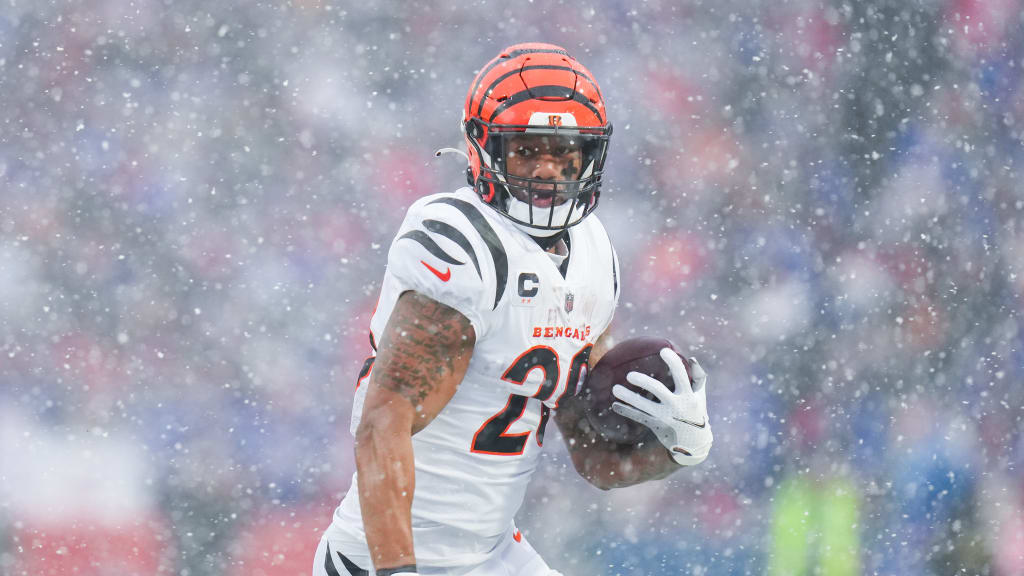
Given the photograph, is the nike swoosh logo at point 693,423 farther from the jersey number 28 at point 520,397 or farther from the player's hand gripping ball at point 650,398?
the jersey number 28 at point 520,397

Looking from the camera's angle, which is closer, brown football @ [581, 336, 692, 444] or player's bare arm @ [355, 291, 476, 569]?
player's bare arm @ [355, 291, 476, 569]

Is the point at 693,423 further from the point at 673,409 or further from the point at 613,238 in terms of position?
the point at 613,238

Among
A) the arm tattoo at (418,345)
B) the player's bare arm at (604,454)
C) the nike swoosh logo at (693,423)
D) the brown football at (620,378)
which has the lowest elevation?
the player's bare arm at (604,454)

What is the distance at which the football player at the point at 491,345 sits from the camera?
190 centimetres

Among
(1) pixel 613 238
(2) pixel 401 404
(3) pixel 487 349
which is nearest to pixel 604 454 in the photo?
(3) pixel 487 349

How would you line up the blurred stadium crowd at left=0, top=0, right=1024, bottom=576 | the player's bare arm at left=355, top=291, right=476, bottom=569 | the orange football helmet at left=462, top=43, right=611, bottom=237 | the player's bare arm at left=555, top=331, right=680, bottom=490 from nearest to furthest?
the player's bare arm at left=355, top=291, right=476, bottom=569 < the orange football helmet at left=462, top=43, right=611, bottom=237 < the player's bare arm at left=555, top=331, right=680, bottom=490 < the blurred stadium crowd at left=0, top=0, right=1024, bottom=576

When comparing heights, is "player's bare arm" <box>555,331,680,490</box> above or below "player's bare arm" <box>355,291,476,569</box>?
below

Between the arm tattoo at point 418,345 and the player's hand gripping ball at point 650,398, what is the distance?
34 cm

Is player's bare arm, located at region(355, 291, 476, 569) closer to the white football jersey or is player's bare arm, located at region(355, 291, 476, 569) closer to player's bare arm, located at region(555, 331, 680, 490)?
the white football jersey

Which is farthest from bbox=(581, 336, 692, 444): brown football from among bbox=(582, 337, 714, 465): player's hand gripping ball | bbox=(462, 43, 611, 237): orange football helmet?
bbox=(462, 43, 611, 237): orange football helmet

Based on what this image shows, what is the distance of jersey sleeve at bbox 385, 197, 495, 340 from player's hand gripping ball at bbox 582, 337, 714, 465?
0.31 metres

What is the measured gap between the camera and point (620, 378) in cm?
212

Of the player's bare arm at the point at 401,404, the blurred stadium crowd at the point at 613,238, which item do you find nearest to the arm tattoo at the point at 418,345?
the player's bare arm at the point at 401,404

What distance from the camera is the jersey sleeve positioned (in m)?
1.91
